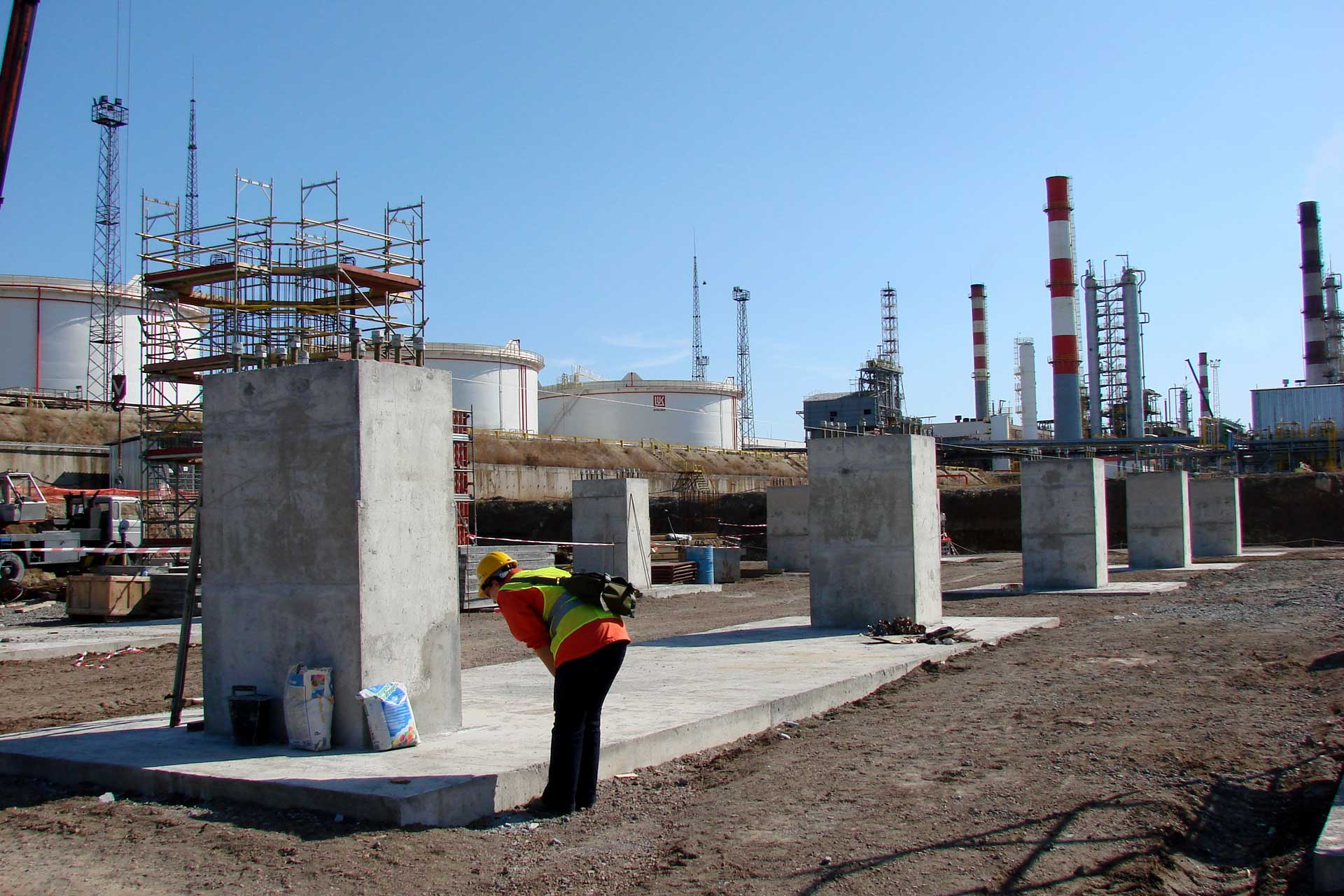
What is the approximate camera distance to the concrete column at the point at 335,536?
702 cm

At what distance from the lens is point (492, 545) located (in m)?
28.7

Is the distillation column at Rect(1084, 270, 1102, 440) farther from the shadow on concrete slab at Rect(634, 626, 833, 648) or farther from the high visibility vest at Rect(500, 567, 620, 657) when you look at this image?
the high visibility vest at Rect(500, 567, 620, 657)

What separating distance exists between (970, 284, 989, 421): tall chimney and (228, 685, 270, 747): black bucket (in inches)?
2795

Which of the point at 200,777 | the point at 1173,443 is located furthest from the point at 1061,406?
the point at 200,777

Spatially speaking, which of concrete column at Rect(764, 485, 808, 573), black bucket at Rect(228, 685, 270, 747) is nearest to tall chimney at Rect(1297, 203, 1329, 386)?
concrete column at Rect(764, 485, 808, 573)

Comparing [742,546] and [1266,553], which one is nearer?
[1266,553]

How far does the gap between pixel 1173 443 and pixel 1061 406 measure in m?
7.95

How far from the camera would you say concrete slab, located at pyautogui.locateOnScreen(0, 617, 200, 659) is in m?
14.0

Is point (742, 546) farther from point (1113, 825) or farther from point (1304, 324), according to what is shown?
point (1304, 324)

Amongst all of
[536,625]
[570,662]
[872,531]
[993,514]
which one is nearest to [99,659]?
[872,531]

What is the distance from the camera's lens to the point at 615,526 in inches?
894

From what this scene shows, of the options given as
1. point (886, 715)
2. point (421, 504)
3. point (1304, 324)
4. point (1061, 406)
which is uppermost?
point (1304, 324)

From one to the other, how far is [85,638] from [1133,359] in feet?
191

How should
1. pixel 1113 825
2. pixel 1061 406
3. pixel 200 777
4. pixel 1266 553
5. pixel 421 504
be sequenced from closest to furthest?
pixel 1113 825 < pixel 200 777 < pixel 421 504 < pixel 1266 553 < pixel 1061 406
